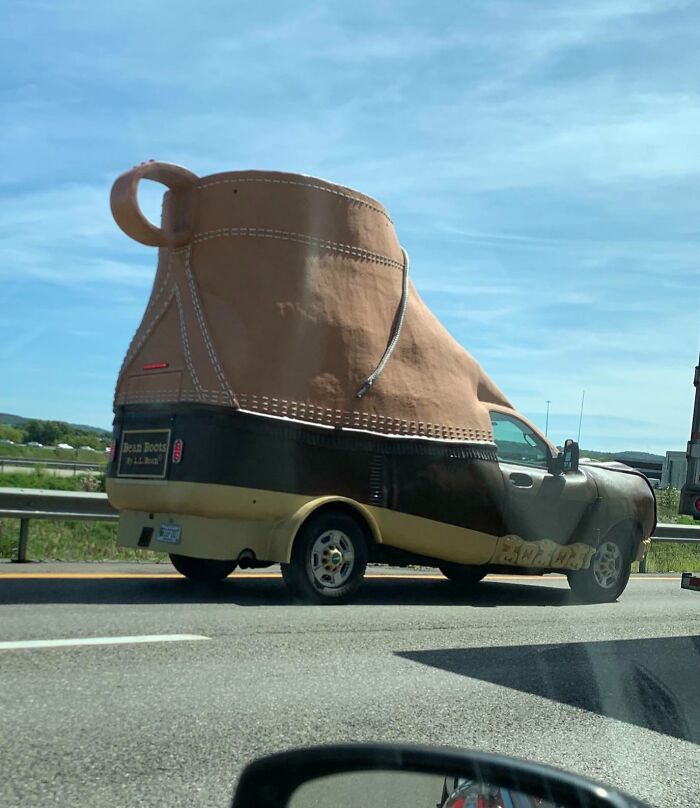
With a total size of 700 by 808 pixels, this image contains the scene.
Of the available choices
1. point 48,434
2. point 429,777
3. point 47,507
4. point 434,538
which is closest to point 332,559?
point 434,538

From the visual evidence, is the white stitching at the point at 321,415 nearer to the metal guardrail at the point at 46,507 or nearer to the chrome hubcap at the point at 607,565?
the chrome hubcap at the point at 607,565

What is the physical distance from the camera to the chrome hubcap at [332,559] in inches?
353

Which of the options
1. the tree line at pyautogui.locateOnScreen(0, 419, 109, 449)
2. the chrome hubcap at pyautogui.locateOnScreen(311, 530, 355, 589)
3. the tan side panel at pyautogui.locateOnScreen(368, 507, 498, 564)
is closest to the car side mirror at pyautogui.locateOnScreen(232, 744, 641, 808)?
the chrome hubcap at pyautogui.locateOnScreen(311, 530, 355, 589)

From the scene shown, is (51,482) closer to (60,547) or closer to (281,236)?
(60,547)

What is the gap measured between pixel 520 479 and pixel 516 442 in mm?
443

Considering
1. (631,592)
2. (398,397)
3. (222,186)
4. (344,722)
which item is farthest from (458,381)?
(344,722)

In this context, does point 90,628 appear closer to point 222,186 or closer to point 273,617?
point 273,617

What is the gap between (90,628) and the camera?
7.24 m

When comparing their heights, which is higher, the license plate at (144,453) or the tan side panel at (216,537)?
the license plate at (144,453)

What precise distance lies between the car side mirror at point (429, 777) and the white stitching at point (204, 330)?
6905 millimetres

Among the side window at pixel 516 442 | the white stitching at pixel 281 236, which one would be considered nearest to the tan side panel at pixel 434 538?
the side window at pixel 516 442

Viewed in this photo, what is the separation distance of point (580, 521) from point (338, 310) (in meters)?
3.49

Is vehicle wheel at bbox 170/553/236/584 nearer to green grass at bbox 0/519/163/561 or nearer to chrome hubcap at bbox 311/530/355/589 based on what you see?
chrome hubcap at bbox 311/530/355/589

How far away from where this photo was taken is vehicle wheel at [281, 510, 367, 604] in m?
8.86
